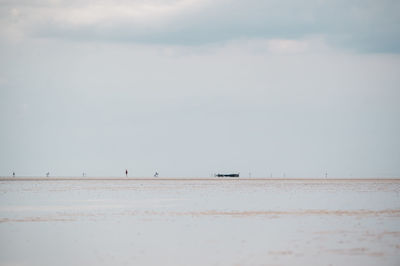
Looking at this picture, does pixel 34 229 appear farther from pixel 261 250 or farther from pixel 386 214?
pixel 386 214

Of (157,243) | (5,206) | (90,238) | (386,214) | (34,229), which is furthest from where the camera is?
(5,206)

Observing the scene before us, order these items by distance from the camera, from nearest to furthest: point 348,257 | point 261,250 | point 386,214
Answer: point 348,257 < point 261,250 < point 386,214

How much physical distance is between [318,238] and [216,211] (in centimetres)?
2054

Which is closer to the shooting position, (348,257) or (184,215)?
(348,257)

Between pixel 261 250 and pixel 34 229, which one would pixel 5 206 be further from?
pixel 261 250

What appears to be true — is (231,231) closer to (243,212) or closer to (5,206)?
(243,212)

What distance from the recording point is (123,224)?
46094 mm

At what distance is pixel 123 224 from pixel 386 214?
22.5 meters

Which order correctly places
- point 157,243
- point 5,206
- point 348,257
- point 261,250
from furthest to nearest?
point 5,206, point 157,243, point 261,250, point 348,257

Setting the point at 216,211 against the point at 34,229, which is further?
the point at 216,211

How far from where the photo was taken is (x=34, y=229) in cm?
4338

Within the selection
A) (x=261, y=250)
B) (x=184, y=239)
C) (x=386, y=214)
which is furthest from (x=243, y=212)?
(x=261, y=250)

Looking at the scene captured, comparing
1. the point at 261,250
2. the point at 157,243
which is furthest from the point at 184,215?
the point at 261,250

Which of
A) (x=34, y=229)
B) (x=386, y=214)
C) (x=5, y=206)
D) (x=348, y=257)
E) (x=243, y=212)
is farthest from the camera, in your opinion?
(x=5, y=206)
